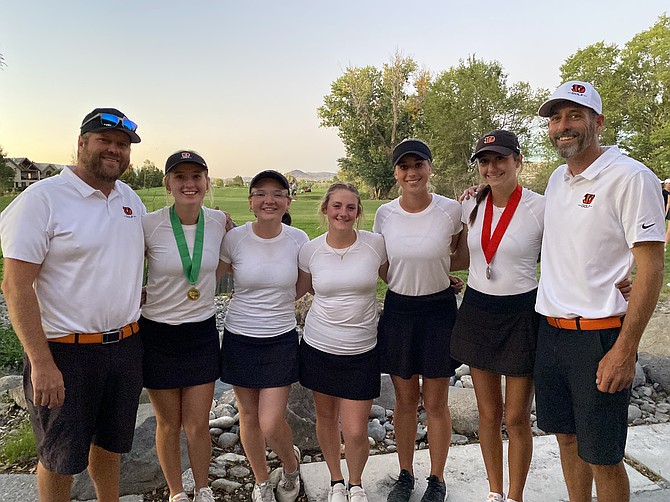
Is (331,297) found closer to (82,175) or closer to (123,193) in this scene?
(123,193)

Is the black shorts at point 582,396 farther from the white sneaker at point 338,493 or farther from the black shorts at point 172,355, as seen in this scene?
the black shorts at point 172,355

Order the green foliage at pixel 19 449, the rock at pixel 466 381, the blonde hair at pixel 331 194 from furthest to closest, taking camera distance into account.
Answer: the rock at pixel 466 381
the green foliage at pixel 19 449
the blonde hair at pixel 331 194

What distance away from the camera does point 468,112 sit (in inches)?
1344

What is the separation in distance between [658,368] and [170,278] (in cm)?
539

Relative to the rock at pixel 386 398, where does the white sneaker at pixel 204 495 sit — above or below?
above

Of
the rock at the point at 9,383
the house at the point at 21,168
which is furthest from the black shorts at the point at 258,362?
the house at the point at 21,168

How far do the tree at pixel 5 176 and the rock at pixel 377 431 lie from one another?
8593mm

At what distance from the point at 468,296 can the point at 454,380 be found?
2.83 metres

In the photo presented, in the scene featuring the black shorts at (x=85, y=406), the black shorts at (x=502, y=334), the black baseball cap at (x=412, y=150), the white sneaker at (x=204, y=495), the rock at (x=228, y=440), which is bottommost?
the rock at (x=228, y=440)

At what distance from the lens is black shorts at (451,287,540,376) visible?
9.57 feet

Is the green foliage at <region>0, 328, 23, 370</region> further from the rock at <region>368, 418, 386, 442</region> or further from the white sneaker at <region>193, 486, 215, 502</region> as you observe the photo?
the rock at <region>368, 418, 386, 442</region>

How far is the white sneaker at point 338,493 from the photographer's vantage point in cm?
320

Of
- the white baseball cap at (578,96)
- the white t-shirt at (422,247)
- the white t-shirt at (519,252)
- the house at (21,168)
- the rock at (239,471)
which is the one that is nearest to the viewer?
the white baseball cap at (578,96)

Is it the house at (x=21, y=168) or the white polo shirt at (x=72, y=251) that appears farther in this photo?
the house at (x=21, y=168)
